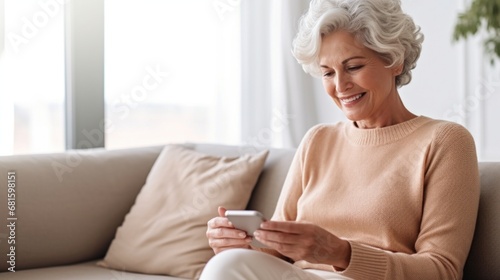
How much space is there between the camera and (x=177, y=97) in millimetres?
4223

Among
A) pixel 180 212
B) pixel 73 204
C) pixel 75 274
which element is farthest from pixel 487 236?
pixel 73 204

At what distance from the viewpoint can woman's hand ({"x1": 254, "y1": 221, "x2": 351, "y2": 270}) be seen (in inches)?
65.0

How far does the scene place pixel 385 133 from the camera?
208 centimetres

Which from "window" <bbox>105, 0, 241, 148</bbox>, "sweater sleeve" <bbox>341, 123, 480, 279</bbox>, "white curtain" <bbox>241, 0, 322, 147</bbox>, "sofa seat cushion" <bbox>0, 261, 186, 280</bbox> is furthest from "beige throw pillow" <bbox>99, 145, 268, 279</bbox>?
"white curtain" <bbox>241, 0, 322, 147</bbox>

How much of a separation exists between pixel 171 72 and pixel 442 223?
256cm

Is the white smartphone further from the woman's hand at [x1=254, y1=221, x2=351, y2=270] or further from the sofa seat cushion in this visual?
the sofa seat cushion

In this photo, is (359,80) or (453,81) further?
(453,81)

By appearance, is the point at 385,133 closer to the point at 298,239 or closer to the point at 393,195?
the point at 393,195

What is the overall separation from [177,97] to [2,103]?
1.07 meters

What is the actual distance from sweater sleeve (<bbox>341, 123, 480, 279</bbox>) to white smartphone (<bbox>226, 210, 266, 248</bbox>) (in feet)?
0.76

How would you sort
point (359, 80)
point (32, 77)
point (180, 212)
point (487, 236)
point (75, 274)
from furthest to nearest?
point (32, 77)
point (180, 212)
point (75, 274)
point (359, 80)
point (487, 236)

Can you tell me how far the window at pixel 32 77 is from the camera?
A: 3467mm

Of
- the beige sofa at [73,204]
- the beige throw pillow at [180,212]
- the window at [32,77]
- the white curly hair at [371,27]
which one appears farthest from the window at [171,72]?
the white curly hair at [371,27]

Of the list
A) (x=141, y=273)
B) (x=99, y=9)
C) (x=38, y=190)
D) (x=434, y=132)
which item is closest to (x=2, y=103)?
(x=99, y=9)
